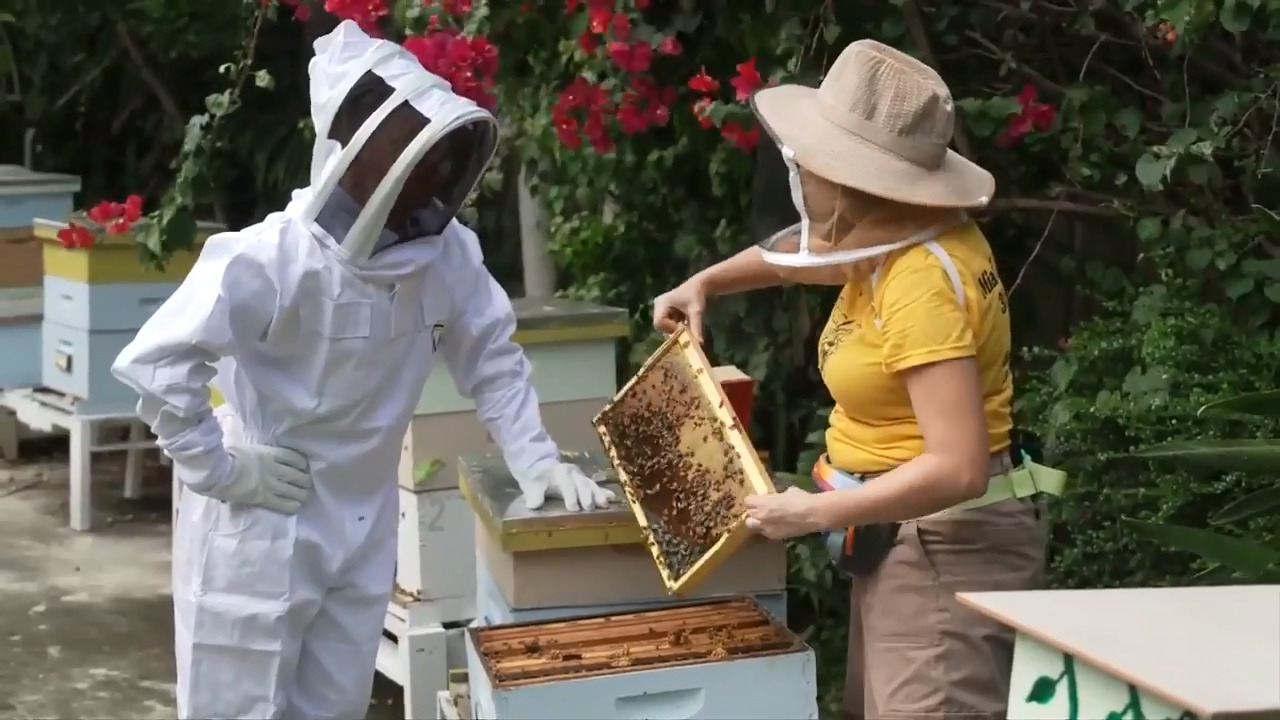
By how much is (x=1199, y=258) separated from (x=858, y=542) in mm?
1182

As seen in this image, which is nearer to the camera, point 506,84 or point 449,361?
point 449,361

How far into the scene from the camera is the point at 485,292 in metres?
2.45

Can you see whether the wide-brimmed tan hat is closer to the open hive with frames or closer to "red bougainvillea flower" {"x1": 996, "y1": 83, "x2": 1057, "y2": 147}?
the open hive with frames

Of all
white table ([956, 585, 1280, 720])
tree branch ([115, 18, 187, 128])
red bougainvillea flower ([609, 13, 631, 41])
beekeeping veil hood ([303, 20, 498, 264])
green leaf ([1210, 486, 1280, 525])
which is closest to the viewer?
white table ([956, 585, 1280, 720])

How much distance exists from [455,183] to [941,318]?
847mm

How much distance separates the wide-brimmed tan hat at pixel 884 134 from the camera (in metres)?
1.76

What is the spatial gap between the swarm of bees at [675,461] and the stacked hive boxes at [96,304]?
2875 millimetres

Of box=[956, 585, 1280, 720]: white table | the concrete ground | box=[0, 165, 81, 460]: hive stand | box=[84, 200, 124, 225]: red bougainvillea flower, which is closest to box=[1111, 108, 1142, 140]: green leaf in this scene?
box=[956, 585, 1280, 720]: white table

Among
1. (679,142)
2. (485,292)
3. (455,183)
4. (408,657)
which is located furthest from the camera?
(679,142)

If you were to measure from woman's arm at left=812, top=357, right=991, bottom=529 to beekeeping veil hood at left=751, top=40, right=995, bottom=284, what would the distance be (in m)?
0.18

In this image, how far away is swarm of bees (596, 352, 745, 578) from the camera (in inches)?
80.0

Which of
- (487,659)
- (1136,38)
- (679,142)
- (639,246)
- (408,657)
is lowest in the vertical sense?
(408,657)

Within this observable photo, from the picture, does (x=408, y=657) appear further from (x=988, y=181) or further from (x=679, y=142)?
(x=988, y=181)

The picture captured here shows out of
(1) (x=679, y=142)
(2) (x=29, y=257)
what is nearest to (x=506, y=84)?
(1) (x=679, y=142)
